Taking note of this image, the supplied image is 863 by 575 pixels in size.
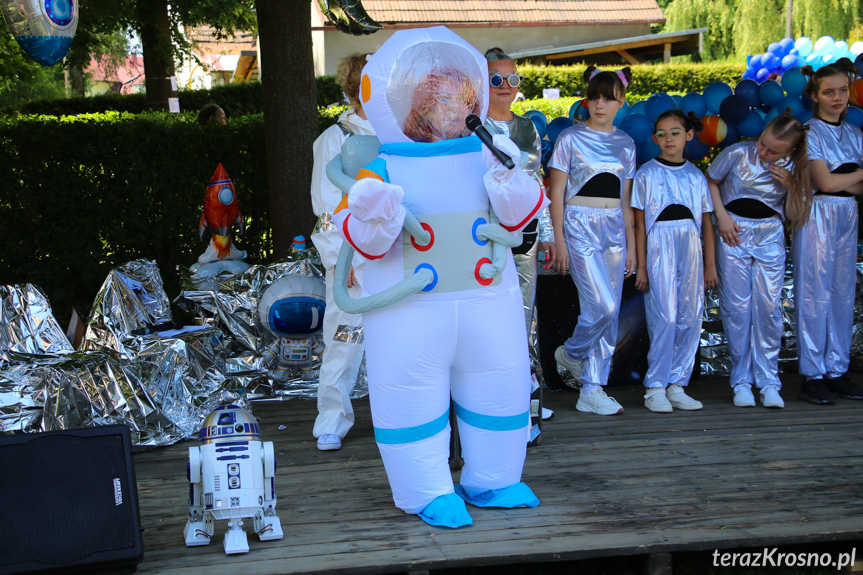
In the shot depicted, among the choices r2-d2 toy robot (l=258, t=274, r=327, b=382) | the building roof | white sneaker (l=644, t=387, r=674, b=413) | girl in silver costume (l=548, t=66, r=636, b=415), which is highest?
the building roof

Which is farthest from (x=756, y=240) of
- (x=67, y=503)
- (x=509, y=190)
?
(x=67, y=503)

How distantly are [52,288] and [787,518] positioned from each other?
4.77 m

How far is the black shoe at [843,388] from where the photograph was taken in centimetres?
463

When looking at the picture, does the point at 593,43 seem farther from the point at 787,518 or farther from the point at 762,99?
the point at 787,518

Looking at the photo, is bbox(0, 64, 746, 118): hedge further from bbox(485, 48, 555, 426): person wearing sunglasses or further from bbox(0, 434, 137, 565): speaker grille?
bbox(0, 434, 137, 565): speaker grille

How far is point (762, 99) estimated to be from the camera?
5137 mm

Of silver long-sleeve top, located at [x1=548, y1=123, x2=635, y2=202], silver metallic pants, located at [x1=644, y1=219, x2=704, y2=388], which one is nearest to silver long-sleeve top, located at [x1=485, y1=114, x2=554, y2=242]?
silver long-sleeve top, located at [x1=548, y1=123, x2=635, y2=202]

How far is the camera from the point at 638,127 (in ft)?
15.7

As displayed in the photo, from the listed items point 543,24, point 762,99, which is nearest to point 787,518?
point 762,99

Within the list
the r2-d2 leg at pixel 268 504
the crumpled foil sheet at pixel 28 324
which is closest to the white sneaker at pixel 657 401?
the r2-d2 leg at pixel 268 504

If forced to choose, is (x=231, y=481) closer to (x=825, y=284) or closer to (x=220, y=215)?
(x=220, y=215)

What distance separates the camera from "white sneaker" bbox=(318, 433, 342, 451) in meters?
3.91

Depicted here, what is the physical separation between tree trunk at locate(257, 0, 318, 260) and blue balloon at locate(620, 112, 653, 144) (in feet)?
6.68

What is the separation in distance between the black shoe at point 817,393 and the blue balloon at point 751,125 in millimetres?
1477
